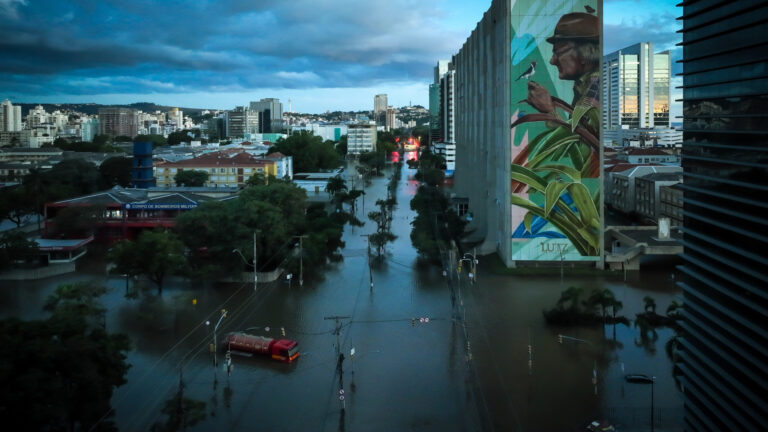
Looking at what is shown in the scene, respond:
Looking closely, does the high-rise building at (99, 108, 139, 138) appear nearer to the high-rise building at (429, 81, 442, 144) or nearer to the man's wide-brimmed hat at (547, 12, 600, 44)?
the high-rise building at (429, 81, 442, 144)

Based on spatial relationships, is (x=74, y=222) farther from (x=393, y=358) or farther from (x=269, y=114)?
(x=269, y=114)

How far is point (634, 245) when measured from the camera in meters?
19.7

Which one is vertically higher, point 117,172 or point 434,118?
point 434,118

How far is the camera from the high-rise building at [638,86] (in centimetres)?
7306

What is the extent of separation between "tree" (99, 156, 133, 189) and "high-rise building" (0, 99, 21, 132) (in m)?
58.8

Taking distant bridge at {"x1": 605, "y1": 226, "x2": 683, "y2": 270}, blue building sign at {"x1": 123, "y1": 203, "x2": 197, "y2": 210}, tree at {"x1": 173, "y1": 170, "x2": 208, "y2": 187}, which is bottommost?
distant bridge at {"x1": 605, "y1": 226, "x2": 683, "y2": 270}

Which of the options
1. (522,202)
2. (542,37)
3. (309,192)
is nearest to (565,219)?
(522,202)

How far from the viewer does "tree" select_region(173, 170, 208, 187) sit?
37.1 meters

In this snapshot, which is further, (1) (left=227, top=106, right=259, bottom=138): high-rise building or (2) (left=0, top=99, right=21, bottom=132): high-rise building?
(1) (left=227, top=106, right=259, bottom=138): high-rise building

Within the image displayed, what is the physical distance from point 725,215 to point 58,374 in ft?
25.1

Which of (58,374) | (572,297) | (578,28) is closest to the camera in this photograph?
(58,374)

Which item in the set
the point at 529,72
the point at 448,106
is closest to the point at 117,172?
the point at 529,72

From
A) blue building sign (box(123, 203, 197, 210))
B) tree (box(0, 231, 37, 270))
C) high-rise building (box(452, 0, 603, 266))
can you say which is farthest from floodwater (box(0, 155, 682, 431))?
blue building sign (box(123, 203, 197, 210))

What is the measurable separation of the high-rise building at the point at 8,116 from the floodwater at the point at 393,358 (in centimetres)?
8010
